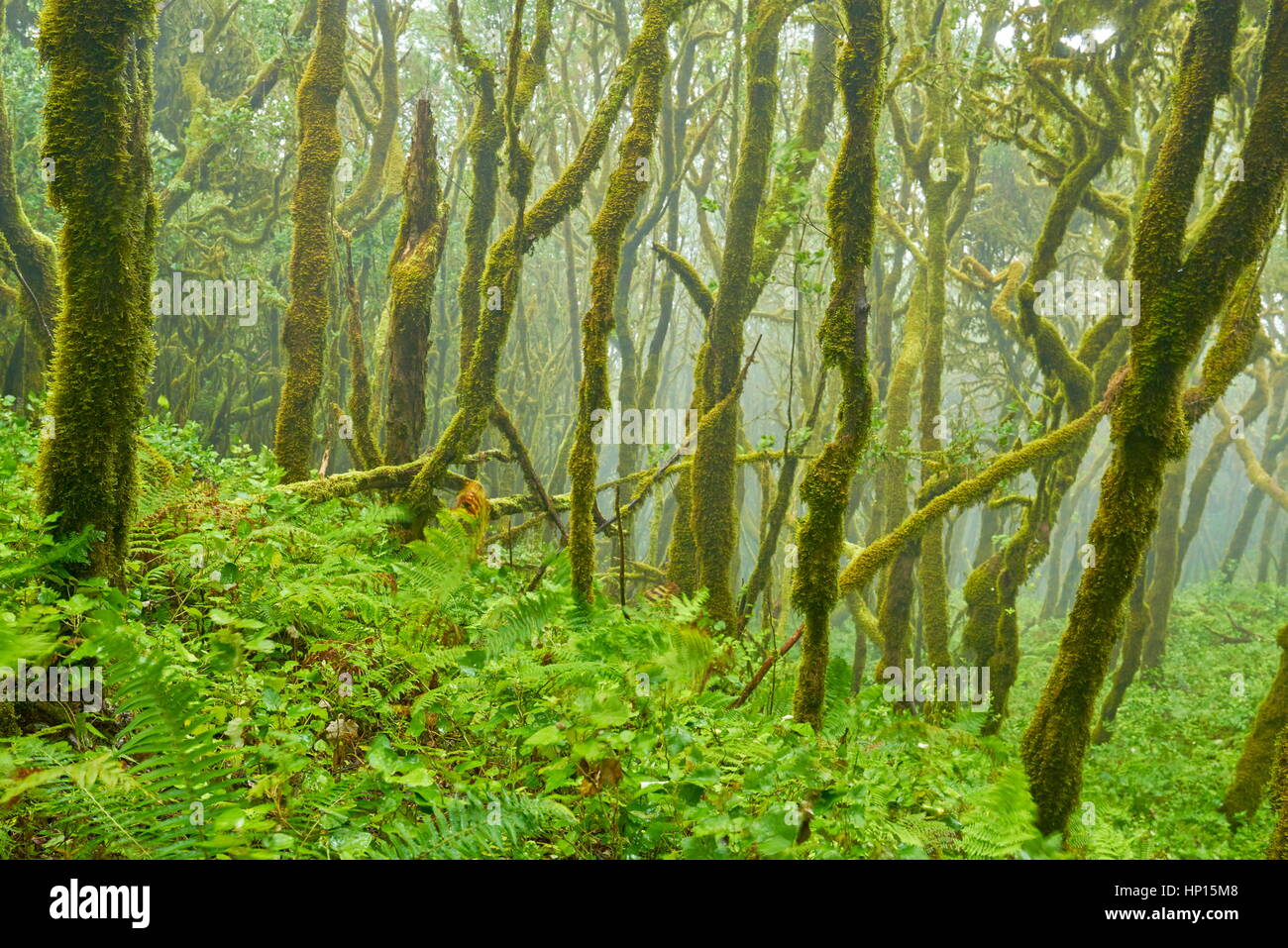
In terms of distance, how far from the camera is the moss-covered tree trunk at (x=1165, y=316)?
3.77 metres

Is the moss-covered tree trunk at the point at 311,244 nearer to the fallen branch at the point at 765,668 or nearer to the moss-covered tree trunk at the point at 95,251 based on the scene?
the moss-covered tree trunk at the point at 95,251

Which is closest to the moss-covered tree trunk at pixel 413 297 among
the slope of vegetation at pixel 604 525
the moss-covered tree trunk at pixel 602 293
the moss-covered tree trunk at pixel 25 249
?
the slope of vegetation at pixel 604 525

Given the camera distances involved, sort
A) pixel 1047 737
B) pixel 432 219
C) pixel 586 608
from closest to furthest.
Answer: pixel 1047 737, pixel 586 608, pixel 432 219

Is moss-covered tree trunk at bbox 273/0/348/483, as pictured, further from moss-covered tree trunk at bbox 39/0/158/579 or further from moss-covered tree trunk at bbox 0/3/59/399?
moss-covered tree trunk at bbox 39/0/158/579

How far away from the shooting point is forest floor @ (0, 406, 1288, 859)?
2672mm

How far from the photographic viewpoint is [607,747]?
315 centimetres

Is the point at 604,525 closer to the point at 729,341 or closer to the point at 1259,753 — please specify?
the point at 729,341

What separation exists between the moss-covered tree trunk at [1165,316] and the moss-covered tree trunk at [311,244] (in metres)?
6.13

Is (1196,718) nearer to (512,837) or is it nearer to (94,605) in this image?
(512,837)

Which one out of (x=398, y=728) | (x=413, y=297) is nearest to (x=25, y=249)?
(x=413, y=297)

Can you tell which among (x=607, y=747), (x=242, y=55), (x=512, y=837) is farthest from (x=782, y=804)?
(x=242, y=55)

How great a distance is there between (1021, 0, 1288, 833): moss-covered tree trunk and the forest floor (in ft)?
1.73

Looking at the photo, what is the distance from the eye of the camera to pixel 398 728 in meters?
3.90
